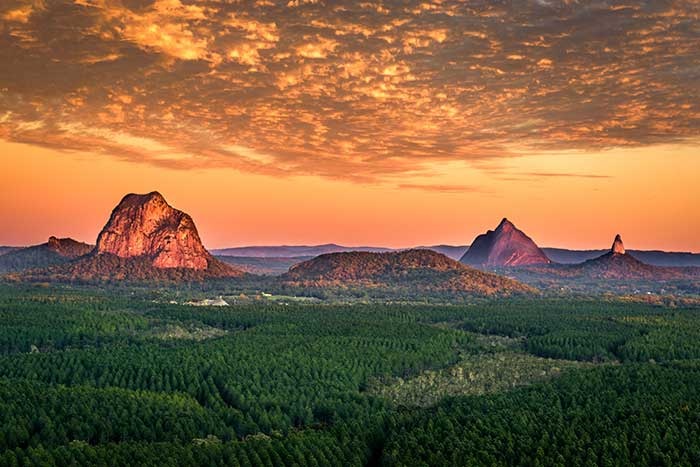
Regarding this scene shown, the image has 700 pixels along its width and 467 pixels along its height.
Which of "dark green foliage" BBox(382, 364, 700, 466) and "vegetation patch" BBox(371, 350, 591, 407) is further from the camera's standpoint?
"vegetation patch" BBox(371, 350, 591, 407)

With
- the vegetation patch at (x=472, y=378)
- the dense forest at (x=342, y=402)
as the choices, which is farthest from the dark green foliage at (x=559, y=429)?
the vegetation patch at (x=472, y=378)

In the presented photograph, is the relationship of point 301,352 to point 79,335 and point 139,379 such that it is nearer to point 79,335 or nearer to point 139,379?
point 139,379

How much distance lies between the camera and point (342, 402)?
125562 mm

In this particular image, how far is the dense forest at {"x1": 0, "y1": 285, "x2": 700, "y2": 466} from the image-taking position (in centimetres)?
9194

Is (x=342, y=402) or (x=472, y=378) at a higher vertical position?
(x=472, y=378)

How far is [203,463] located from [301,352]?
76.9 meters

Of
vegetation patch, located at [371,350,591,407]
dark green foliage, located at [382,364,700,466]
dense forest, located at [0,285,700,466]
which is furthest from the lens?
vegetation patch, located at [371,350,591,407]

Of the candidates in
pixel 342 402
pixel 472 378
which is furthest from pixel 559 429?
pixel 472 378

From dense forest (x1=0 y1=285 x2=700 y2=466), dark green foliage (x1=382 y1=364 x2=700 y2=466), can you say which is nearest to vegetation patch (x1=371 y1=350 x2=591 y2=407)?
dense forest (x1=0 y1=285 x2=700 y2=466)

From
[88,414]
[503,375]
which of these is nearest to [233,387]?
[88,414]

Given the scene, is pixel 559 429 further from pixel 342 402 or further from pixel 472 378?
pixel 472 378

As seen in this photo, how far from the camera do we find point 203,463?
88500 mm

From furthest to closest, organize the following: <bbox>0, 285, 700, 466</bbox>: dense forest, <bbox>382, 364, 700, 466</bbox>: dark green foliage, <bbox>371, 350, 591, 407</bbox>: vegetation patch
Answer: <bbox>371, 350, 591, 407</bbox>: vegetation patch < <bbox>0, 285, 700, 466</bbox>: dense forest < <bbox>382, 364, 700, 466</bbox>: dark green foliage

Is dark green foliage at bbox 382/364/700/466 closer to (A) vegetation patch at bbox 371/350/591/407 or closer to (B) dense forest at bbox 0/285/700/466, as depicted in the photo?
(B) dense forest at bbox 0/285/700/466
